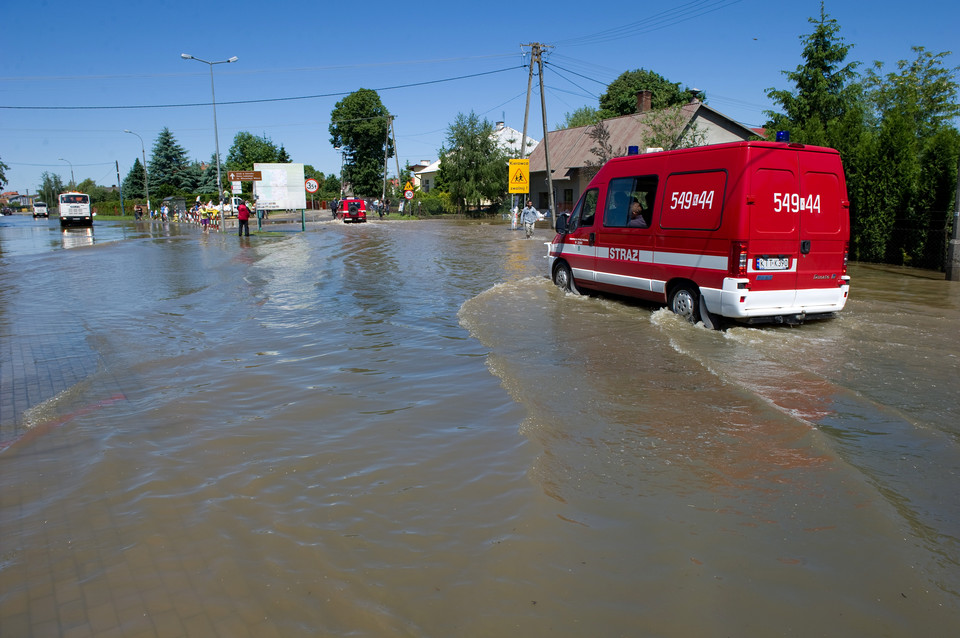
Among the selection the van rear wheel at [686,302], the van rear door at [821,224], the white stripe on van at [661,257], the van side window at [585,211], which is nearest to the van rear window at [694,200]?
the white stripe on van at [661,257]

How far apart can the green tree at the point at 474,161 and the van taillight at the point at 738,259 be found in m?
47.1

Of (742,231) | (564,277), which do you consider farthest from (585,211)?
(742,231)

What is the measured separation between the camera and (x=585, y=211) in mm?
11477

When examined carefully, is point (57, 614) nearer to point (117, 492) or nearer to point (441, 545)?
point (117, 492)

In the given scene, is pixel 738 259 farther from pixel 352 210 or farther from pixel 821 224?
pixel 352 210

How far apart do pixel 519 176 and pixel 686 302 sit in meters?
29.3

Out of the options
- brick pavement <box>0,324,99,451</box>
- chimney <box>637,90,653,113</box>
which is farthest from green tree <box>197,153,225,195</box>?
brick pavement <box>0,324,99,451</box>

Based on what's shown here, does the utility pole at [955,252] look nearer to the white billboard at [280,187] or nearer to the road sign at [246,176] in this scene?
the white billboard at [280,187]

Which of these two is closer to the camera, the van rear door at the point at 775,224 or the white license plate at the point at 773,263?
the van rear door at the point at 775,224

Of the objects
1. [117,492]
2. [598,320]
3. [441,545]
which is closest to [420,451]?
[441,545]

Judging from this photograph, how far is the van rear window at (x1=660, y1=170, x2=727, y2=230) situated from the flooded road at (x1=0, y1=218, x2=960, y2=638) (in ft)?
4.65

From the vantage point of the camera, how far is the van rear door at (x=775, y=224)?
813cm

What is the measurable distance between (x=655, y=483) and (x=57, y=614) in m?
3.22

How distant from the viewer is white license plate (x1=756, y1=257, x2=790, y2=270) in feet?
27.1
